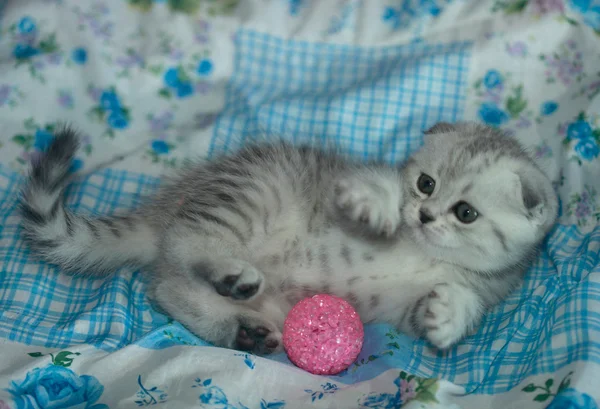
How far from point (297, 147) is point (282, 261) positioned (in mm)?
447

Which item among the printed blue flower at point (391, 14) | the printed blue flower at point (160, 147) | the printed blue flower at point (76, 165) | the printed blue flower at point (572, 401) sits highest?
the printed blue flower at point (391, 14)

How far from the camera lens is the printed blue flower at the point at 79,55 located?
2.46 metres

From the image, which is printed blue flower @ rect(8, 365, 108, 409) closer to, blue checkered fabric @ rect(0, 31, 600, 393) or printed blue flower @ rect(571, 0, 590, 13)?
blue checkered fabric @ rect(0, 31, 600, 393)

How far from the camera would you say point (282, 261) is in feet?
5.76

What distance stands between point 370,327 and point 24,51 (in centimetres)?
182

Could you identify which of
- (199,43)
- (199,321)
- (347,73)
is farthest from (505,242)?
(199,43)

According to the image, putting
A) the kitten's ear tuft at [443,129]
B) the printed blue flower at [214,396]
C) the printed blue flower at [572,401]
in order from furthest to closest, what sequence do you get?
the kitten's ear tuft at [443,129] → the printed blue flower at [214,396] → the printed blue flower at [572,401]

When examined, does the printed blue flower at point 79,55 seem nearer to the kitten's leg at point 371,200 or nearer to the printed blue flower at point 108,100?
the printed blue flower at point 108,100

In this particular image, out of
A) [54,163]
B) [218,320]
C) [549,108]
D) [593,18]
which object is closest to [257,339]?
[218,320]

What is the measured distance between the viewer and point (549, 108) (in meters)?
2.31

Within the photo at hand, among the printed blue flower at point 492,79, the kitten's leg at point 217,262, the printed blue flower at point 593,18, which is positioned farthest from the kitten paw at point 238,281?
the printed blue flower at point 593,18

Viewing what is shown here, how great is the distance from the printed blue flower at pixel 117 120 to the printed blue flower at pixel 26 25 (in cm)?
49

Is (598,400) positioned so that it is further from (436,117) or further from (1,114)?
(1,114)

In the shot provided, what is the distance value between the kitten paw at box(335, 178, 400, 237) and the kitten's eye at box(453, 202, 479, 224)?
19 cm
